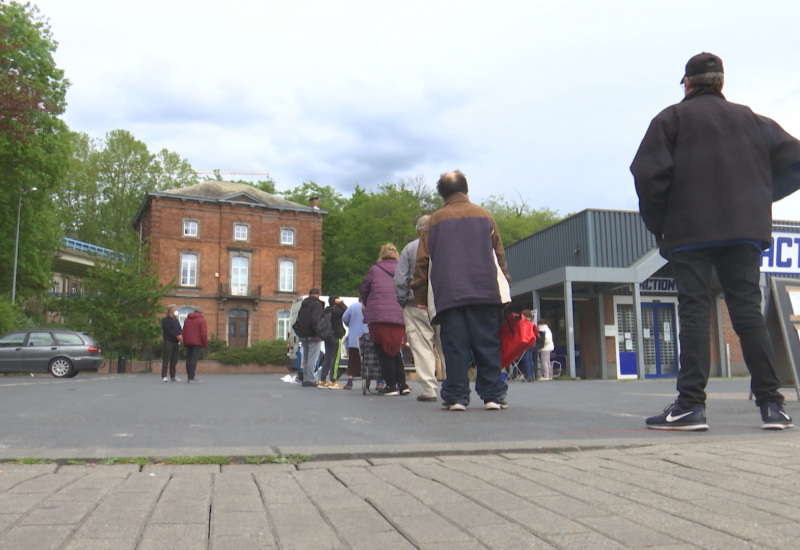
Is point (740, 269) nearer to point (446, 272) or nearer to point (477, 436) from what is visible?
point (477, 436)

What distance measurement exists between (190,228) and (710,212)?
162ft

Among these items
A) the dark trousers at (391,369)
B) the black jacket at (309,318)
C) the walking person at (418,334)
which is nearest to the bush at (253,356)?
the black jacket at (309,318)

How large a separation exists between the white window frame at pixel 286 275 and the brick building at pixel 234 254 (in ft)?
0.23

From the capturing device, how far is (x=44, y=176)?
3123 cm

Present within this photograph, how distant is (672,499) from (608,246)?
22.2 metres

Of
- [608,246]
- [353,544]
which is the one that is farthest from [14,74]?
[353,544]

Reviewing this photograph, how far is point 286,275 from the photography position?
175ft

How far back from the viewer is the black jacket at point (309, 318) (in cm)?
1369

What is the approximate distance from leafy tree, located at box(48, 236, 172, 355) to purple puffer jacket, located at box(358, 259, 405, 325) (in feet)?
79.8

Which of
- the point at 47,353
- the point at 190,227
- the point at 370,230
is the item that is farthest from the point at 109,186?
the point at 47,353

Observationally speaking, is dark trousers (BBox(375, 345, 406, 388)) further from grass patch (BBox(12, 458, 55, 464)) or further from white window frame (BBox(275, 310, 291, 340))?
white window frame (BBox(275, 310, 291, 340))

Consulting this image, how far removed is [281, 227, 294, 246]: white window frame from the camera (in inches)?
2110

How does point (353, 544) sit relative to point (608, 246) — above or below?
below

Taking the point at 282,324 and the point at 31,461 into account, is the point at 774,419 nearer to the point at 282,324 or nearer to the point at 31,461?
the point at 31,461
